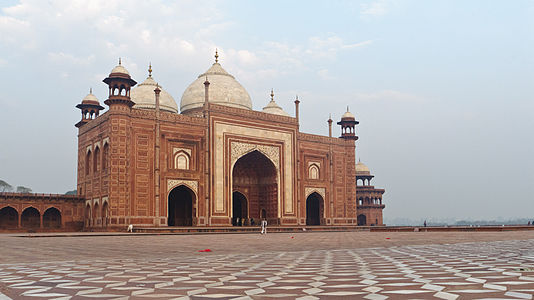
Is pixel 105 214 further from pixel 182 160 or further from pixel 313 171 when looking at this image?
pixel 313 171

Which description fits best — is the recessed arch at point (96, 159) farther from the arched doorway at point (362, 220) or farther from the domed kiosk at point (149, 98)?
the arched doorway at point (362, 220)

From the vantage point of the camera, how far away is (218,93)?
30.5 meters

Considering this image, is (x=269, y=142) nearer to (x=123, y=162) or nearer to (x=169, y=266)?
(x=123, y=162)

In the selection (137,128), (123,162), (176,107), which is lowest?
(123,162)

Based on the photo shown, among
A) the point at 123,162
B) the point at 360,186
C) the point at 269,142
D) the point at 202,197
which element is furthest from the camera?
the point at 360,186

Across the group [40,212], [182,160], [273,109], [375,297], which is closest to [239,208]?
[182,160]

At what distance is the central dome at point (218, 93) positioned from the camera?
99.7ft

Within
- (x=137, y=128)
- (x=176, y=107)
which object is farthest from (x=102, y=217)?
(x=176, y=107)

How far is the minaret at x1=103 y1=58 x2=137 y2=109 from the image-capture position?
78.6 feet

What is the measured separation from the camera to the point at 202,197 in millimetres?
26406

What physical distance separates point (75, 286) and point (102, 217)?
69.9ft

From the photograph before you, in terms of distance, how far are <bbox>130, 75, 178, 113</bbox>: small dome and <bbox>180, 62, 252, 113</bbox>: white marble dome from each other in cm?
95

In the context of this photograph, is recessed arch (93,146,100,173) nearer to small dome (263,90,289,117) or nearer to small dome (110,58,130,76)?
small dome (110,58,130,76)

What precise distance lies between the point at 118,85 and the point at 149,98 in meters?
5.34
